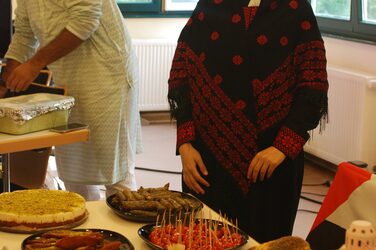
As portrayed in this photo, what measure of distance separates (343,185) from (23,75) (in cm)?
165

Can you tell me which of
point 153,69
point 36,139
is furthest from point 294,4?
point 153,69

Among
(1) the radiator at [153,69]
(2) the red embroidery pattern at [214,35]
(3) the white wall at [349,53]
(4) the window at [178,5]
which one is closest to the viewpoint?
(2) the red embroidery pattern at [214,35]

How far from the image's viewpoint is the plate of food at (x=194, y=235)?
167 cm

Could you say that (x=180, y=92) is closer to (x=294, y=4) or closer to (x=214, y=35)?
(x=214, y=35)

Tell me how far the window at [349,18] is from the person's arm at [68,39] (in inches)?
100

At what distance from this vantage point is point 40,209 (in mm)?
1851

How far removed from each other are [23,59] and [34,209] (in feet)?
5.06

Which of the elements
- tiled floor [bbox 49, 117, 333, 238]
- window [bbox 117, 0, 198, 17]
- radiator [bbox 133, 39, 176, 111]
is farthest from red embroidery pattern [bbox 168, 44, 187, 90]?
window [bbox 117, 0, 198, 17]

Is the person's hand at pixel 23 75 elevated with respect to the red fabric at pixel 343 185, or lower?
lower

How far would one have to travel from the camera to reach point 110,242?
66.0 inches

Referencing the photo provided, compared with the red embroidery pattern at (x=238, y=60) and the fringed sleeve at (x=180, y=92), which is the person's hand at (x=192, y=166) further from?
the red embroidery pattern at (x=238, y=60)

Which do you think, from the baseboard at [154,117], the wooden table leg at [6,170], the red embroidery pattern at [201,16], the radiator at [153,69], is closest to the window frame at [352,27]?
the radiator at [153,69]

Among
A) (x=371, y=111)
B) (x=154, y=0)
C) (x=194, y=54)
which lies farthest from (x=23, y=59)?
(x=154, y=0)

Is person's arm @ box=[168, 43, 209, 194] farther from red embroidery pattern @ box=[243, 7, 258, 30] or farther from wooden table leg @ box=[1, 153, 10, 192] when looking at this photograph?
wooden table leg @ box=[1, 153, 10, 192]
